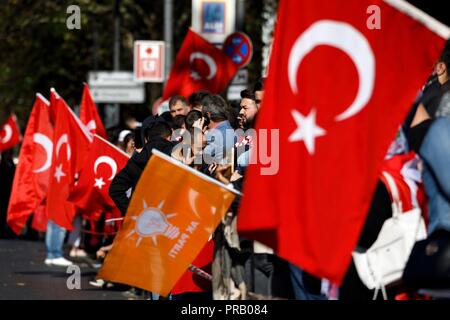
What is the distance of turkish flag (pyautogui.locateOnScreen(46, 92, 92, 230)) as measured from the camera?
53.3 feet

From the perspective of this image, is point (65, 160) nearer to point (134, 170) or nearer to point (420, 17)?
point (134, 170)

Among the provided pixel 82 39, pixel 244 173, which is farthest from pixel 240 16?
pixel 82 39

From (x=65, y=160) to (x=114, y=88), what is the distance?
1126 cm

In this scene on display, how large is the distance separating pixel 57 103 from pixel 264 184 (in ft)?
33.3

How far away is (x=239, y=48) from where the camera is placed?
20547mm

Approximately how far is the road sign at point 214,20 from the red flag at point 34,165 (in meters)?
4.37

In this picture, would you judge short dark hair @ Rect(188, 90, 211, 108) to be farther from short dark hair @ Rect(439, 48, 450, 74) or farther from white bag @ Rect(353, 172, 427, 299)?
white bag @ Rect(353, 172, 427, 299)

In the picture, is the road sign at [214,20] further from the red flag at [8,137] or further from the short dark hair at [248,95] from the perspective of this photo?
the short dark hair at [248,95]

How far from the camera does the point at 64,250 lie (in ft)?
78.7

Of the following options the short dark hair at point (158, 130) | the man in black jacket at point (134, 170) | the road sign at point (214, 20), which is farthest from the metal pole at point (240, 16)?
the man in black jacket at point (134, 170)

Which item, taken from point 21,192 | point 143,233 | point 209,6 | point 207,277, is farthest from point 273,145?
point 209,6

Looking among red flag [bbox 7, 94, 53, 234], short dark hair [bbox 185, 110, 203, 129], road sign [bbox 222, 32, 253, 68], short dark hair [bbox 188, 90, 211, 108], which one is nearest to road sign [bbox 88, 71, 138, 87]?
road sign [bbox 222, 32, 253, 68]

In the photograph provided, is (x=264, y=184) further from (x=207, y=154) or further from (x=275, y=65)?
(x=207, y=154)

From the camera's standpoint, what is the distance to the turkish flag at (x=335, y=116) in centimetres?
672
